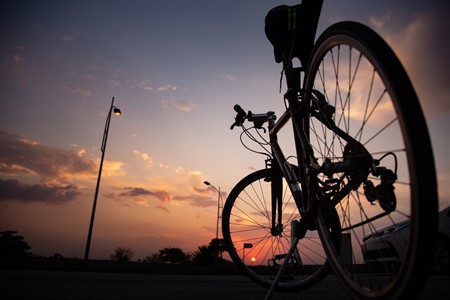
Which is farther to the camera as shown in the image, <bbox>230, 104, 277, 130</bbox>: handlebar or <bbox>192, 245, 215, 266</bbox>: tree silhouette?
<bbox>192, 245, 215, 266</bbox>: tree silhouette

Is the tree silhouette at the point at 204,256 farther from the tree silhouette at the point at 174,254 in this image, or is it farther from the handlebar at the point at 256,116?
the handlebar at the point at 256,116

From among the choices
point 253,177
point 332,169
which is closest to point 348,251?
point 332,169

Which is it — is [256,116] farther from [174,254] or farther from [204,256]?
[174,254]

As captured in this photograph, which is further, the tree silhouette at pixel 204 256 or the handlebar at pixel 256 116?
the tree silhouette at pixel 204 256

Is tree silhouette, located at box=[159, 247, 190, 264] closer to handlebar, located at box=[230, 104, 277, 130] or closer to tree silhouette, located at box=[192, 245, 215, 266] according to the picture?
tree silhouette, located at box=[192, 245, 215, 266]

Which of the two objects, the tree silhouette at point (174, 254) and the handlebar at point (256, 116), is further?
the tree silhouette at point (174, 254)

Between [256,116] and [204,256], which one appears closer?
[256,116]

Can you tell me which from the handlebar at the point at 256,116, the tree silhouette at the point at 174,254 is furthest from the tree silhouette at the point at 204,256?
the handlebar at the point at 256,116

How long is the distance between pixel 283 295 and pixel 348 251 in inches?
39.1

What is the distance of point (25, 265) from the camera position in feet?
21.0

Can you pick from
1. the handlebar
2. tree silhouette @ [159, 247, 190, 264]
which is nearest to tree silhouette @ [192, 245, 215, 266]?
tree silhouette @ [159, 247, 190, 264]

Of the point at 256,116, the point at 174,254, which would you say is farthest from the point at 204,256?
the point at 256,116

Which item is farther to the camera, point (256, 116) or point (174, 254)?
point (174, 254)

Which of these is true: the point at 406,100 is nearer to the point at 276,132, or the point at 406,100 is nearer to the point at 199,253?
the point at 276,132
